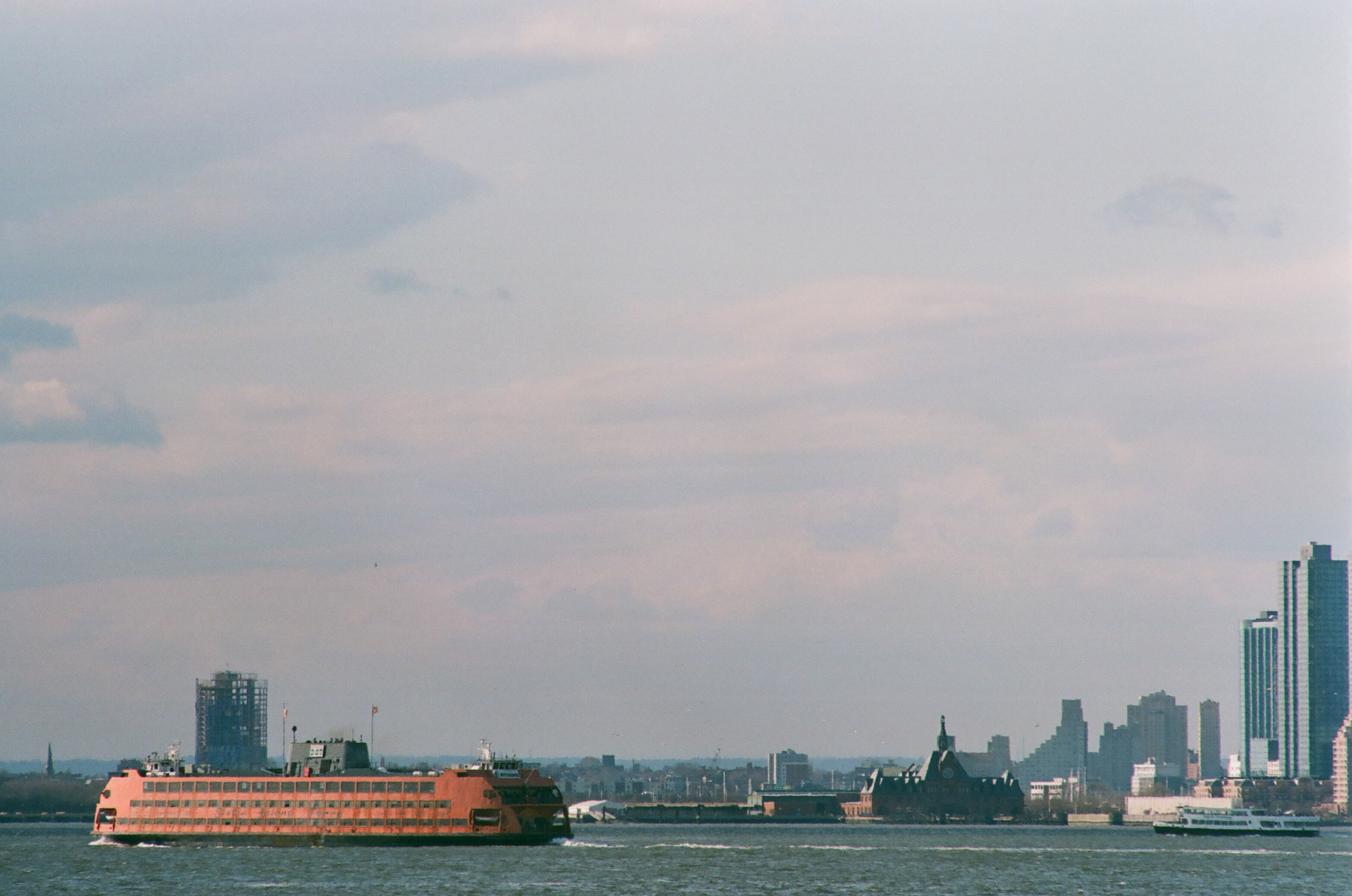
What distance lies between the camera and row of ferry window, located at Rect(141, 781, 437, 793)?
167 metres

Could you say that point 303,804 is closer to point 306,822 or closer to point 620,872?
point 306,822

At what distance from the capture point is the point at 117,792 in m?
178

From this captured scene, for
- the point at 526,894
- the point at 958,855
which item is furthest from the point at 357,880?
the point at 958,855

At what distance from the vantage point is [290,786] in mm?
171625

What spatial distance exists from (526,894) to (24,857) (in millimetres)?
80267

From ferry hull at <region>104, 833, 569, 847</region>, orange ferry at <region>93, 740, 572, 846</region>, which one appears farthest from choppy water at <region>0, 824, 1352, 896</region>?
orange ferry at <region>93, 740, 572, 846</region>

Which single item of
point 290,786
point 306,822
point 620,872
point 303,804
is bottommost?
point 620,872

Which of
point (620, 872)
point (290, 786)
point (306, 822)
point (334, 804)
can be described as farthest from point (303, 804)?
point (620, 872)

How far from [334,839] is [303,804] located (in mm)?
5186

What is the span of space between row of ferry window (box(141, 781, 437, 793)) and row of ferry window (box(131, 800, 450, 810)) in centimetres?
88

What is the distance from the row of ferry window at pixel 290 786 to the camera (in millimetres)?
166875

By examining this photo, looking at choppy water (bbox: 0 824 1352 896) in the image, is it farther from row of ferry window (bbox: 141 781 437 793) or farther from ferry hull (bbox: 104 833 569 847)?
row of ferry window (bbox: 141 781 437 793)

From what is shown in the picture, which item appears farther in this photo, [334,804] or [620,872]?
[334,804]

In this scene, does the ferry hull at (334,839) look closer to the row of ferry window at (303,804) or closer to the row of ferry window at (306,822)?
the row of ferry window at (306,822)
